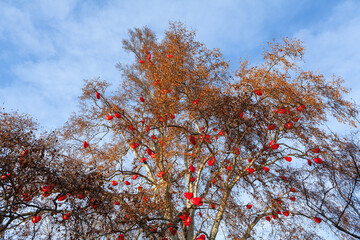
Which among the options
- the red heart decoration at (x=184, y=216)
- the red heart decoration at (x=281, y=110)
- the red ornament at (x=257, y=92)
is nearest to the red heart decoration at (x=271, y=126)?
the red heart decoration at (x=281, y=110)

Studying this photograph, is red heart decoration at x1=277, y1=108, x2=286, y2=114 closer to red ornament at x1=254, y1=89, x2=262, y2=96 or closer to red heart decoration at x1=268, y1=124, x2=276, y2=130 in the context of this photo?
red heart decoration at x1=268, y1=124, x2=276, y2=130

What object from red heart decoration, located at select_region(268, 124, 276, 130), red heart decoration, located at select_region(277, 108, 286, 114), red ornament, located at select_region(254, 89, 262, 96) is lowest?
red heart decoration, located at select_region(268, 124, 276, 130)

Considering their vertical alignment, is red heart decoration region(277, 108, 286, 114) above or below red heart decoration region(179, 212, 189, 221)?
above

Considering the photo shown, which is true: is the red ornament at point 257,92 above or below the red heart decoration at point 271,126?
above

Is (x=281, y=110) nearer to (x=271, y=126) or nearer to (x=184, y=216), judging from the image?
(x=271, y=126)

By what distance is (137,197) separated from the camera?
7.91 meters

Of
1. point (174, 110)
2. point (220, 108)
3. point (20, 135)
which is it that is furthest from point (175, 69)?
point (20, 135)

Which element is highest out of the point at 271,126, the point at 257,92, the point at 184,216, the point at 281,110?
the point at 257,92

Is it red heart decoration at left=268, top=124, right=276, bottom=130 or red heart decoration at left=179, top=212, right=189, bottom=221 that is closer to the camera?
red heart decoration at left=179, top=212, right=189, bottom=221

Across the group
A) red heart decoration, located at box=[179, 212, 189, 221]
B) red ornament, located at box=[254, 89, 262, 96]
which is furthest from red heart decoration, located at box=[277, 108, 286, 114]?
red heart decoration, located at box=[179, 212, 189, 221]

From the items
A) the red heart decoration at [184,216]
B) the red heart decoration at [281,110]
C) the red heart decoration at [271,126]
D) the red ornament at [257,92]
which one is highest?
the red ornament at [257,92]

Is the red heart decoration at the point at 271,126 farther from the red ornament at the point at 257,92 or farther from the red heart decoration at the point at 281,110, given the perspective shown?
the red ornament at the point at 257,92

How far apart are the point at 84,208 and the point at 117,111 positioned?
344 cm

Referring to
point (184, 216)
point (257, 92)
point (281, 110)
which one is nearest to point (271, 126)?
point (281, 110)
